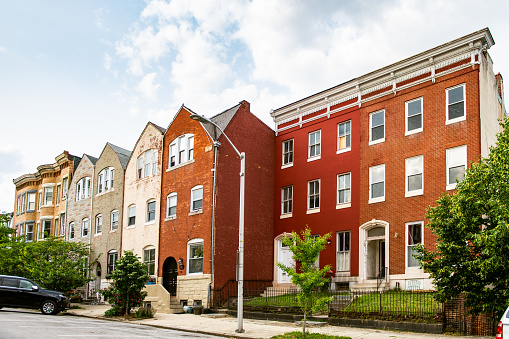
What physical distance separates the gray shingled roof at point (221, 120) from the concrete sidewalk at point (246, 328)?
34.8 feet

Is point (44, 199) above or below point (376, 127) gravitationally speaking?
below

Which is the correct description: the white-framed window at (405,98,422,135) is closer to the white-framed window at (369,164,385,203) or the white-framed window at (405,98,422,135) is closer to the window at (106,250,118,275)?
the white-framed window at (369,164,385,203)

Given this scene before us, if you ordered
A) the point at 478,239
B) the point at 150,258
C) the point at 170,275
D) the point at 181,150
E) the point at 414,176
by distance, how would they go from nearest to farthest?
the point at 478,239 < the point at 414,176 < the point at 170,275 < the point at 181,150 < the point at 150,258

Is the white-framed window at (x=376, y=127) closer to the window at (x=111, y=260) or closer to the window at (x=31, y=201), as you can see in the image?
the window at (x=111, y=260)

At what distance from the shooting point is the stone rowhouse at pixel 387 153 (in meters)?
24.3

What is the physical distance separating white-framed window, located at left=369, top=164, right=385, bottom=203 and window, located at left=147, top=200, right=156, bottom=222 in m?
14.5

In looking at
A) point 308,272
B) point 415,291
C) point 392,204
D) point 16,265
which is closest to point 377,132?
point 392,204

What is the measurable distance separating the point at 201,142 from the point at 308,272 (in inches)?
648

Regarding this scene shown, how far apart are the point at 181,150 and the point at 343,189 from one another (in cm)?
1055

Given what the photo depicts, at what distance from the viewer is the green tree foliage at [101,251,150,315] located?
2495 cm

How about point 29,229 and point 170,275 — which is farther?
point 29,229

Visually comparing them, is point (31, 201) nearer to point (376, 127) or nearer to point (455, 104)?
point (376, 127)

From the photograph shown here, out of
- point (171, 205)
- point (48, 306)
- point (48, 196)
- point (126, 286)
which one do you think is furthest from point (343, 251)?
point (48, 196)

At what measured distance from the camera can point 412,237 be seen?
25.2 m
